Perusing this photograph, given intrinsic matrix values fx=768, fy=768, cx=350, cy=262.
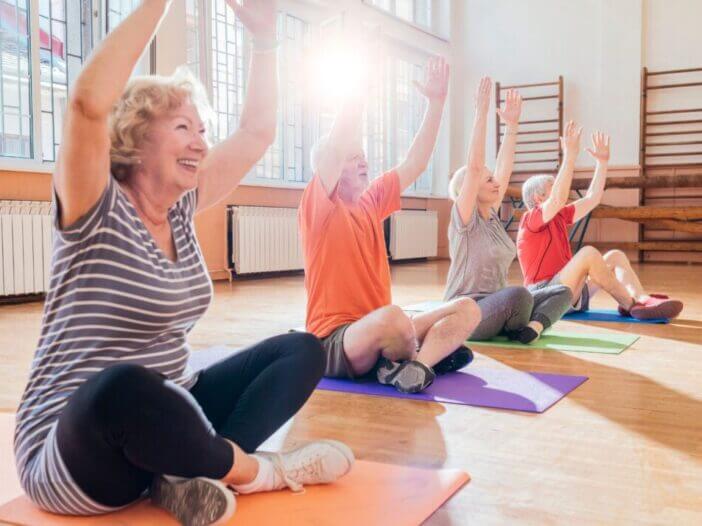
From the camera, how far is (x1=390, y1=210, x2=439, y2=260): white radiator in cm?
822

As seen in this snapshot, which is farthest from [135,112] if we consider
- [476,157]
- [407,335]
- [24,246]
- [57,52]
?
[57,52]

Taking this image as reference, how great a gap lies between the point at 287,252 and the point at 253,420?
17.7 ft

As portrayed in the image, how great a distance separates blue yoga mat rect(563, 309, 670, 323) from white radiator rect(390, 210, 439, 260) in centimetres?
398

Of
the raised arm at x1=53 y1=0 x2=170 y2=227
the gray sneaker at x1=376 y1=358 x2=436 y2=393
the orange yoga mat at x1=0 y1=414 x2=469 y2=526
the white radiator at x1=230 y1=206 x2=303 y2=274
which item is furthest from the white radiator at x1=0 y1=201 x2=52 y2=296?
the raised arm at x1=53 y1=0 x2=170 y2=227

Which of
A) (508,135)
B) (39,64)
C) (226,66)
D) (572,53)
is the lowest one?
(508,135)

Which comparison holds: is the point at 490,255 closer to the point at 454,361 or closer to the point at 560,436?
the point at 454,361

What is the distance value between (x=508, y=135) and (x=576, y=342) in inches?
35.5

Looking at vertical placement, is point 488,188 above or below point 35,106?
below

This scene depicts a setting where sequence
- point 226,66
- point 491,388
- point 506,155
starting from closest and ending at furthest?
point 491,388
point 506,155
point 226,66

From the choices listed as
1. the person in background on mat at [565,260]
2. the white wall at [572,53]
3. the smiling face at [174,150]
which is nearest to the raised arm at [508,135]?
the person in background on mat at [565,260]

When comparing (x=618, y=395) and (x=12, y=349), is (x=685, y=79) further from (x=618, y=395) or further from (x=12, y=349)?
(x=12, y=349)

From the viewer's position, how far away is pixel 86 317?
115cm

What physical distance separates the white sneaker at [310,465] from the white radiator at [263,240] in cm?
484

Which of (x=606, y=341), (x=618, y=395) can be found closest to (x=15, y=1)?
(x=606, y=341)
